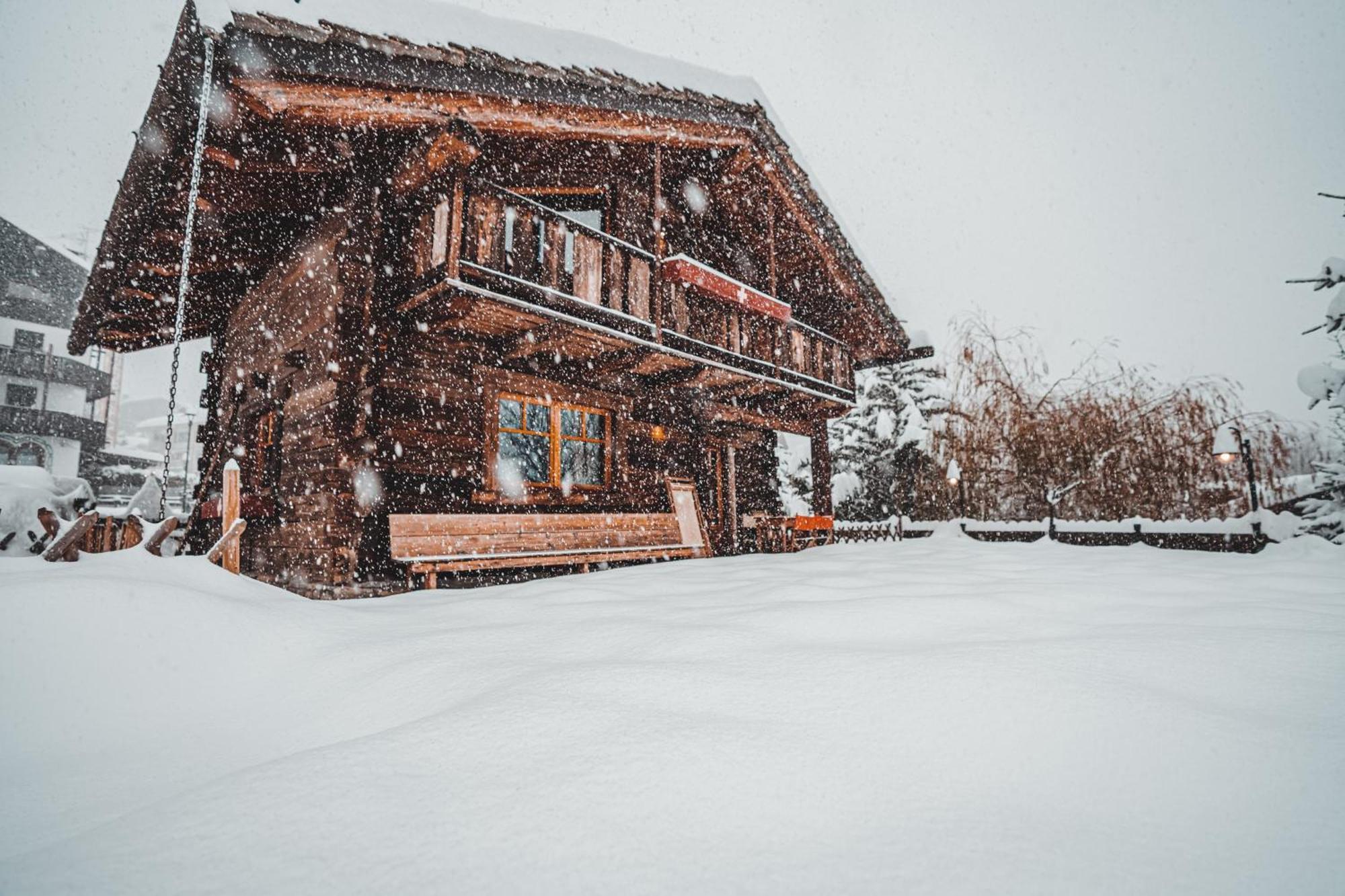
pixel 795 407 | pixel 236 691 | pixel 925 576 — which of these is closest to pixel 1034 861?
pixel 236 691

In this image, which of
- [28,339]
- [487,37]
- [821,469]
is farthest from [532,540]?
[28,339]

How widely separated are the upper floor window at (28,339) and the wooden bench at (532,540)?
3705cm

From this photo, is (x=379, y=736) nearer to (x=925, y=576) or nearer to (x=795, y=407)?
(x=925, y=576)

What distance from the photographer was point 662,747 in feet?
5.00

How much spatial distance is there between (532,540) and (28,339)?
38100 millimetres

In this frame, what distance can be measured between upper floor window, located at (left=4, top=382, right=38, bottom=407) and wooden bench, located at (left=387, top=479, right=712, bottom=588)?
35056 mm

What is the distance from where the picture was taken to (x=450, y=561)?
19.5ft

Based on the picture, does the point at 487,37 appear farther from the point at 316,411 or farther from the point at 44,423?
the point at 44,423

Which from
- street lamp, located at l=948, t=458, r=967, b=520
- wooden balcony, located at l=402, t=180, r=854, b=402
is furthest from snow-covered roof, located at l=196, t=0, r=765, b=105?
street lamp, located at l=948, t=458, r=967, b=520

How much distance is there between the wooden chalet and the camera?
17.3 feet

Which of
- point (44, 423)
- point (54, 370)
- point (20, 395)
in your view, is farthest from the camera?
point (54, 370)

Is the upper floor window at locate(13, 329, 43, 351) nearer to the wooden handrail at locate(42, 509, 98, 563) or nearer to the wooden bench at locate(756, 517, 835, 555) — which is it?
the wooden bench at locate(756, 517, 835, 555)

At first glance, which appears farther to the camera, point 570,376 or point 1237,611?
point 570,376

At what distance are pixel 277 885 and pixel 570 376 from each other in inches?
278
